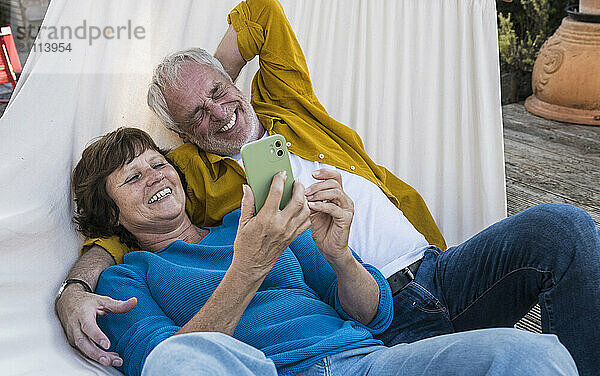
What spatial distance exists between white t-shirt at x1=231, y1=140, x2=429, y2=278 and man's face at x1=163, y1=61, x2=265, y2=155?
0.07m

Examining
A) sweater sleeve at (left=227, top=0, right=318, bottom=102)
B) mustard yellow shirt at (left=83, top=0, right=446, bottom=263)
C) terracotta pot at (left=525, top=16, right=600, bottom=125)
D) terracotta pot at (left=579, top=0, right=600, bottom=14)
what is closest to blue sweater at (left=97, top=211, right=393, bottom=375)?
mustard yellow shirt at (left=83, top=0, right=446, bottom=263)

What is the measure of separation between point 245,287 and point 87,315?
0.32 metres

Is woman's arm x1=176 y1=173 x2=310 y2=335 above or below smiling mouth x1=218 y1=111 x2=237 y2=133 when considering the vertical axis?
below

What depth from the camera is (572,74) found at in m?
3.96

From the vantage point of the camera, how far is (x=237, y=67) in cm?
195

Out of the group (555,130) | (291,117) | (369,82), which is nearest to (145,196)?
(291,117)

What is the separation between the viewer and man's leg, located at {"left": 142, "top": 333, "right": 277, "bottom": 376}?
98 cm

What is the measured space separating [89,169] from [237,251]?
551mm

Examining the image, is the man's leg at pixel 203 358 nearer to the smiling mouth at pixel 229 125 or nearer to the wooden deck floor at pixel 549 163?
the smiling mouth at pixel 229 125

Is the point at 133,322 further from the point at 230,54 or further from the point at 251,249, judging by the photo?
the point at 230,54

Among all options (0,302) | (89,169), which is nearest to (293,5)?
(89,169)

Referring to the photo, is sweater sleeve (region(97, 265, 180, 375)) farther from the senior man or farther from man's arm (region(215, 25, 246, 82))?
man's arm (region(215, 25, 246, 82))

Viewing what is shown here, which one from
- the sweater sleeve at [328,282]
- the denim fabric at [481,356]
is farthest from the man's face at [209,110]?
the denim fabric at [481,356]

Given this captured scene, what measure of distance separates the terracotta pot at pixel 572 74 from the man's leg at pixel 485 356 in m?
3.23
